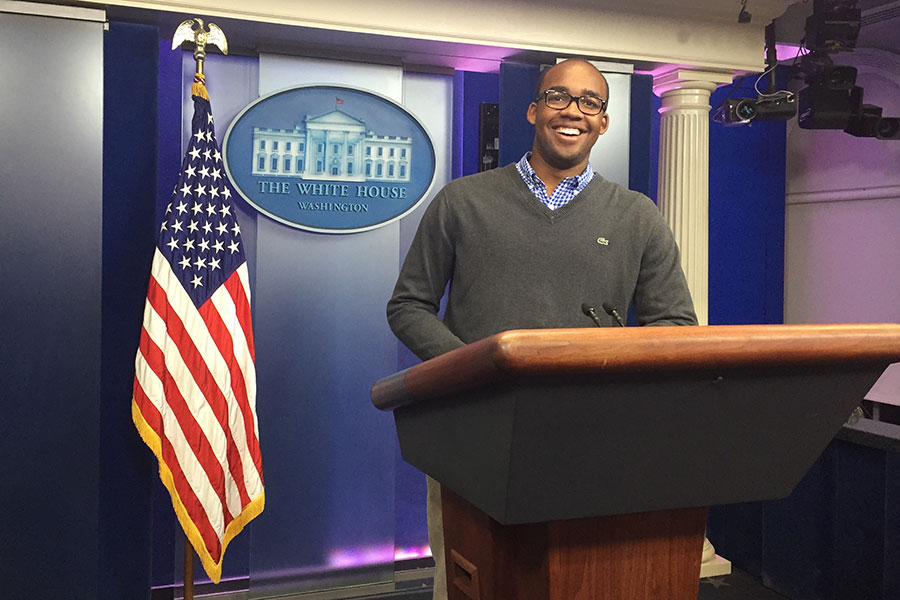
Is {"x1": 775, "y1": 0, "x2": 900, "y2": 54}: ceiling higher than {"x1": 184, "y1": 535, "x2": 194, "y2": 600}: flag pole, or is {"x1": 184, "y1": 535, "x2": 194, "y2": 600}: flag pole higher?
{"x1": 775, "y1": 0, "x2": 900, "y2": 54}: ceiling

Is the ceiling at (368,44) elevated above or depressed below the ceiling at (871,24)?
below

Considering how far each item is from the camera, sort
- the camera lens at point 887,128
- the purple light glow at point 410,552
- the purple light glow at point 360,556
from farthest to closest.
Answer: the camera lens at point 887,128 < the purple light glow at point 410,552 < the purple light glow at point 360,556

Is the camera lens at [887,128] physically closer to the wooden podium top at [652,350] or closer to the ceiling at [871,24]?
the ceiling at [871,24]

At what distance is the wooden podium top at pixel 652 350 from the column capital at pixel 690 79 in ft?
8.25

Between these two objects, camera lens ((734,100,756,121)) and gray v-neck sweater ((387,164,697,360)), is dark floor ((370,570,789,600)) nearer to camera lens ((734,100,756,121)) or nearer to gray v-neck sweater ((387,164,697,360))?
gray v-neck sweater ((387,164,697,360))

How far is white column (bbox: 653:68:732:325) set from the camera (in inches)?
133

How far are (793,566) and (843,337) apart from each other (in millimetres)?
2719

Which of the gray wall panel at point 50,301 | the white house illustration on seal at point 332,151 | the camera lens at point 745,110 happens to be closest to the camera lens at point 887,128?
the camera lens at point 745,110

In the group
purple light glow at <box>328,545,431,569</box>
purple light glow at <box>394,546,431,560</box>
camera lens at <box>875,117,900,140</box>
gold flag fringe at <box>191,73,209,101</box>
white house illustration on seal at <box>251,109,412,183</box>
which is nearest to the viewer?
gold flag fringe at <box>191,73,209,101</box>

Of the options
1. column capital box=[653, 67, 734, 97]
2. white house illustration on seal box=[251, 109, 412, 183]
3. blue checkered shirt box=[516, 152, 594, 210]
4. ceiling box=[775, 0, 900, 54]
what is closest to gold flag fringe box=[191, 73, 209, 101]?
white house illustration on seal box=[251, 109, 412, 183]

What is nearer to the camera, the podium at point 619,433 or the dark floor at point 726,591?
the podium at point 619,433

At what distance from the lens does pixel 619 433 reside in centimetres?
95

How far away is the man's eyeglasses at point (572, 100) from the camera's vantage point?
175 centimetres

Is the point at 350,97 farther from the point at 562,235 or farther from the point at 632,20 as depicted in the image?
the point at 562,235
